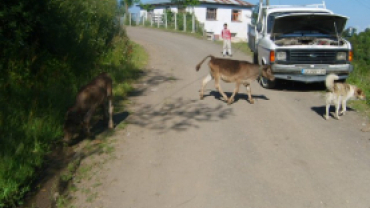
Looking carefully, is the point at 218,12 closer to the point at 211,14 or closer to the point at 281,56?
the point at 211,14

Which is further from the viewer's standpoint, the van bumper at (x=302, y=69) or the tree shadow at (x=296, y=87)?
the tree shadow at (x=296, y=87)

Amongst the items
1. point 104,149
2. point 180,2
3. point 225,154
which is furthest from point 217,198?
point 180,2

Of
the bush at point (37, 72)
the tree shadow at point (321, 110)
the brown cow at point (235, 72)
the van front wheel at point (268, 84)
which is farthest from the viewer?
the van front wheel at point (268, 84)

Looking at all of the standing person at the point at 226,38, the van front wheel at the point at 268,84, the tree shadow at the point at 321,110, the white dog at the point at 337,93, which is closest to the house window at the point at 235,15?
the standing person at the point at 226,38

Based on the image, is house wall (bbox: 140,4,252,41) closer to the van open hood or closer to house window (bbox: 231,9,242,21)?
house window (bbox: 231,9,242,21)

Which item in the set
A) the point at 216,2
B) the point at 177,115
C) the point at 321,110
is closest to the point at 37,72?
the point at 177,115

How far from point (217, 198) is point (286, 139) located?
2869mm

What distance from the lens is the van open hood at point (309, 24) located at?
12336mm

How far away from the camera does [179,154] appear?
21.6 ft

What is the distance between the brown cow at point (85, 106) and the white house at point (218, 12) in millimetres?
41422

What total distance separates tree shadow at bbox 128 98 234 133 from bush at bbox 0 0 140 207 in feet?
5.44

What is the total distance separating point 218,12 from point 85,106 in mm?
44998

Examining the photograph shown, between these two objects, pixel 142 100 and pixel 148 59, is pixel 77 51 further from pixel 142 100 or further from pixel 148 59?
pixel 148 59

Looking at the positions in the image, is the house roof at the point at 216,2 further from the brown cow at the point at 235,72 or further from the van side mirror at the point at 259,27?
the brown cow at the point at 235,72
